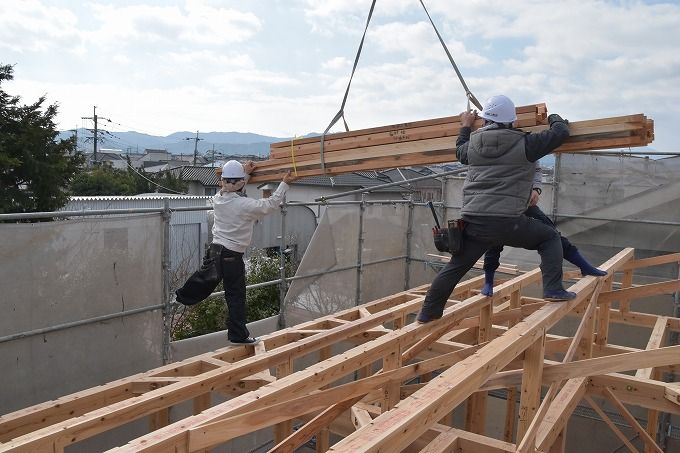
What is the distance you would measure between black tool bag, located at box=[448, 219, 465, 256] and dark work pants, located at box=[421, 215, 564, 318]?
0.14ft

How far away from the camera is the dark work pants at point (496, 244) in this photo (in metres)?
3.94

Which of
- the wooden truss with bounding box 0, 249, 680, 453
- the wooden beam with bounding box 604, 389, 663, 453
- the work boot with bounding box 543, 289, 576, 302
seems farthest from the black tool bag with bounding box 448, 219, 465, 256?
the wooden beam with bounding box 604, 389, 663, 453

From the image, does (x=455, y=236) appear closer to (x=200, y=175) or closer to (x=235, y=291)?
(x=235, y=291)

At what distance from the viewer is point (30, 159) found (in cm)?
1520

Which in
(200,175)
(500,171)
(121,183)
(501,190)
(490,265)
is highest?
(200,175)

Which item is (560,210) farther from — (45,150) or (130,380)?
(45,150)

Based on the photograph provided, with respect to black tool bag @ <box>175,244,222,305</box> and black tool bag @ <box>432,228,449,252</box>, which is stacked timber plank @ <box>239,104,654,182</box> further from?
black tool bag @ <box>175,244,222,305</box>

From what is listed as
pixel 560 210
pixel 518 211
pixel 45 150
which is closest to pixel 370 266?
pixel 560 210

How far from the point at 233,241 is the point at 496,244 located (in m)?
2.31

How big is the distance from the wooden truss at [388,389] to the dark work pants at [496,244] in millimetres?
201

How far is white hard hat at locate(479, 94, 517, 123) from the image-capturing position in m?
3.75

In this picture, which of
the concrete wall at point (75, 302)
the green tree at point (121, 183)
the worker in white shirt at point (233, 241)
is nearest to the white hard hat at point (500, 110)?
the worker in white shirt at point (233, 241)

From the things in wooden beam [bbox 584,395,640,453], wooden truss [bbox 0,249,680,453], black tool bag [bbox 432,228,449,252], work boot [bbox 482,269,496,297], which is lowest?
wooden beam [bbox 584,395,640,453]

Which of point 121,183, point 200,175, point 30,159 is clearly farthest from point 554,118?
point 200,175
